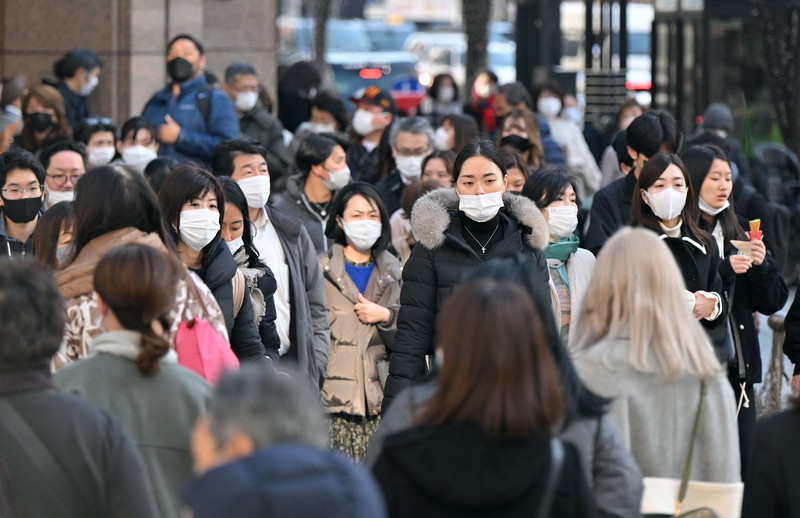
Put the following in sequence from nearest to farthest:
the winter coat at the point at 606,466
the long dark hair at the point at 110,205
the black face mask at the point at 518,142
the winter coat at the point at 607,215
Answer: the winter coat at the point at 606,466, the long dark hair at the point at 110,205, the winter coat at the point at 607,215, the black face mask at the point at 518,142

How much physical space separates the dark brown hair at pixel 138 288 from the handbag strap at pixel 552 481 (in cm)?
131

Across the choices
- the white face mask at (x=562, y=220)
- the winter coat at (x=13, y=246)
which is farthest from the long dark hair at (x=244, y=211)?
the white face mask at (x=562, y=220)

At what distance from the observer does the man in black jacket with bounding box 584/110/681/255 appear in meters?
9.06

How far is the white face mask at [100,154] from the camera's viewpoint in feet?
35.5

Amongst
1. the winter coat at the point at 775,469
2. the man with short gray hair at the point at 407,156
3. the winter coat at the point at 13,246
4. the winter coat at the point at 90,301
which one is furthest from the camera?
the man with short gray hair at the point at 407,156

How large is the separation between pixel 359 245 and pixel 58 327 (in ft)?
13.9

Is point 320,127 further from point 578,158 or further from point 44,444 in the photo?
point 44,444

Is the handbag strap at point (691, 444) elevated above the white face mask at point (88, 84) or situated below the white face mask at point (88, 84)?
below

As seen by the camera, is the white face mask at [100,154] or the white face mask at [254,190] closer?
the white face mask at [254,190]

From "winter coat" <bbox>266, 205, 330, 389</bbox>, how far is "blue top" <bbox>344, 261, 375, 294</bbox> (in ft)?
1.33

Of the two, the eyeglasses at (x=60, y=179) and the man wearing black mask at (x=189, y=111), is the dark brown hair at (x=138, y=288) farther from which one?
the man wearing black mask at (x=189, y=111)

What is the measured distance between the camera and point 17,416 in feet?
14.0

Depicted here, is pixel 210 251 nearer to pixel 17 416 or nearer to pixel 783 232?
pixel 17 416

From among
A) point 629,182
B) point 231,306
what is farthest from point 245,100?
point 231,306
